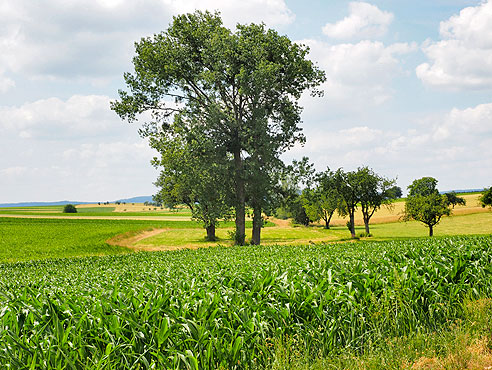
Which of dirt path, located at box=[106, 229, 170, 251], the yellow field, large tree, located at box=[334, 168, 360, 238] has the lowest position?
dirt path, located at box=[106, 229, 170, 251]

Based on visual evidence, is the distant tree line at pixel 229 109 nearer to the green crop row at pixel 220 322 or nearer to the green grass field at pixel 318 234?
the green grass field at pixel 318 234

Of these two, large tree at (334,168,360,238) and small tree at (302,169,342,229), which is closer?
small tree at (302,169,342,229)

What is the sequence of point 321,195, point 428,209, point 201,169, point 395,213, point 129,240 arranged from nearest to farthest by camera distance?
point 201,169, point 321,195, point 129,240, point 428,209, point 395,213

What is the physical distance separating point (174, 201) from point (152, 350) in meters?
48.1

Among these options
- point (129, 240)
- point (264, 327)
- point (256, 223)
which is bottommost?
point (129, 240)

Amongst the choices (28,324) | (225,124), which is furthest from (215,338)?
(225,124)

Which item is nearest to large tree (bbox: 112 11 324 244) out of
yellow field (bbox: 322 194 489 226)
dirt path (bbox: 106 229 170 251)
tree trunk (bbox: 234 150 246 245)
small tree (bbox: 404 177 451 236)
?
tree trunk (bbox: 234 150 246 245)

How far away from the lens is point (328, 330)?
5797 mm

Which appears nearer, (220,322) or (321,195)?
(220,322)

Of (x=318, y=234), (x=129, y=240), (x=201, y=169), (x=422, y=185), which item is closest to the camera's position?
(x=201, y=169)

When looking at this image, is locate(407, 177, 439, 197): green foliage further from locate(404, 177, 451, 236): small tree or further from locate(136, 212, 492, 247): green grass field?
locate(404, 177, 451, 236): small tree

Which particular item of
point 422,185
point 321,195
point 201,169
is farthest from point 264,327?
point 422,185

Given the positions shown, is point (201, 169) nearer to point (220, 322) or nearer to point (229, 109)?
point (229, 109)

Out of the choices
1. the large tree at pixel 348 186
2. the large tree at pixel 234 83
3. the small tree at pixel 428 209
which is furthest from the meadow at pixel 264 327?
the small tree at pixel 428 209
